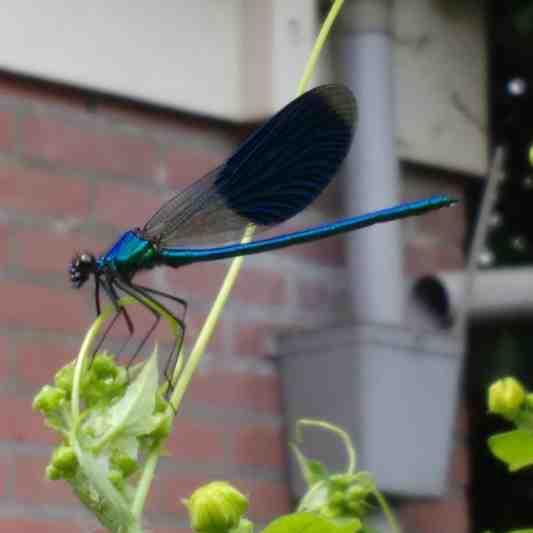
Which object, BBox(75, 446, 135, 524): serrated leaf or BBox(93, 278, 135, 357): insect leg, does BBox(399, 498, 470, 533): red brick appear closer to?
BBox(93, 278, 135, 357): insect leg

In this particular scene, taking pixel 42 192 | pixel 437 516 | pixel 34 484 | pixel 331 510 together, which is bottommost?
pixel 437 516

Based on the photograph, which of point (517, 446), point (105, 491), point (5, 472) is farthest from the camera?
point (5, 472)

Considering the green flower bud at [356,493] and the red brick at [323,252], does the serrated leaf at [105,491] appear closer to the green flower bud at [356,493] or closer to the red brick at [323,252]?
the green flower bud at [356,493]

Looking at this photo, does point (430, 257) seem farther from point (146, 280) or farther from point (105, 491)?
point (105, 491)

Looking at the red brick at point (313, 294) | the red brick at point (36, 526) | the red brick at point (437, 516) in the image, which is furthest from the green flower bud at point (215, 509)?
the red brick at point (437, 516)

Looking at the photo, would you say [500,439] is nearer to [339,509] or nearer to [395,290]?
[339,509]

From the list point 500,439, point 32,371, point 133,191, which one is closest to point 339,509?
point 500,439

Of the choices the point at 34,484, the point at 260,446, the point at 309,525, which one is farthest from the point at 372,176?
the point at 309,525
